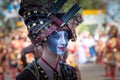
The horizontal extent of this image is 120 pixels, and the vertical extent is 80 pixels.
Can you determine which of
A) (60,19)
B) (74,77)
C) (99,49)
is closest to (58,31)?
(60,19)

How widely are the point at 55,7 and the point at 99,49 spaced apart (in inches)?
969

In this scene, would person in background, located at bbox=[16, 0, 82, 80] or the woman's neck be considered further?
the woman's neck

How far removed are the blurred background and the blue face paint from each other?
23cm

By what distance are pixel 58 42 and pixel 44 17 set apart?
26 centimetres

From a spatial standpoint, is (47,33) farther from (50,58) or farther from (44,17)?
(50,58)

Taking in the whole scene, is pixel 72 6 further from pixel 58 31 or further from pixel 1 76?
pixel 1 76

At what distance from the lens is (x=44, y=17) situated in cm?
469

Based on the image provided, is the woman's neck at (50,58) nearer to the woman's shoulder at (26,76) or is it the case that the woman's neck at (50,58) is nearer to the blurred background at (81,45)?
the woman's shoulder at (26,76)

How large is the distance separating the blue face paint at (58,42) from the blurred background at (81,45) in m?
0.23

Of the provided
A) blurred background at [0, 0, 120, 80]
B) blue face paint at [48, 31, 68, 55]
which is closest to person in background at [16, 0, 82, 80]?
blue face paint at [48, 31, 68, 55]

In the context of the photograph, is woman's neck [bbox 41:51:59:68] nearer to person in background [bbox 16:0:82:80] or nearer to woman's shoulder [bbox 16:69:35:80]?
person in background [bbox 16:0:82:80]

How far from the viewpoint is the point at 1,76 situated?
16562mm

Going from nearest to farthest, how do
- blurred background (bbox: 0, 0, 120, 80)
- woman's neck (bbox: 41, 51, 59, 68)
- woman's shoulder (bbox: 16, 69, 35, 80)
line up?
A: woman's shoulder (bbox: 16, 69, 35, 80) < woman's neck (bbox: 41, 51, 59, 68) < blurred background (bbox: 0, 0, 120, 80)

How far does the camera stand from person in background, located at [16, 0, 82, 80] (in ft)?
15.3
